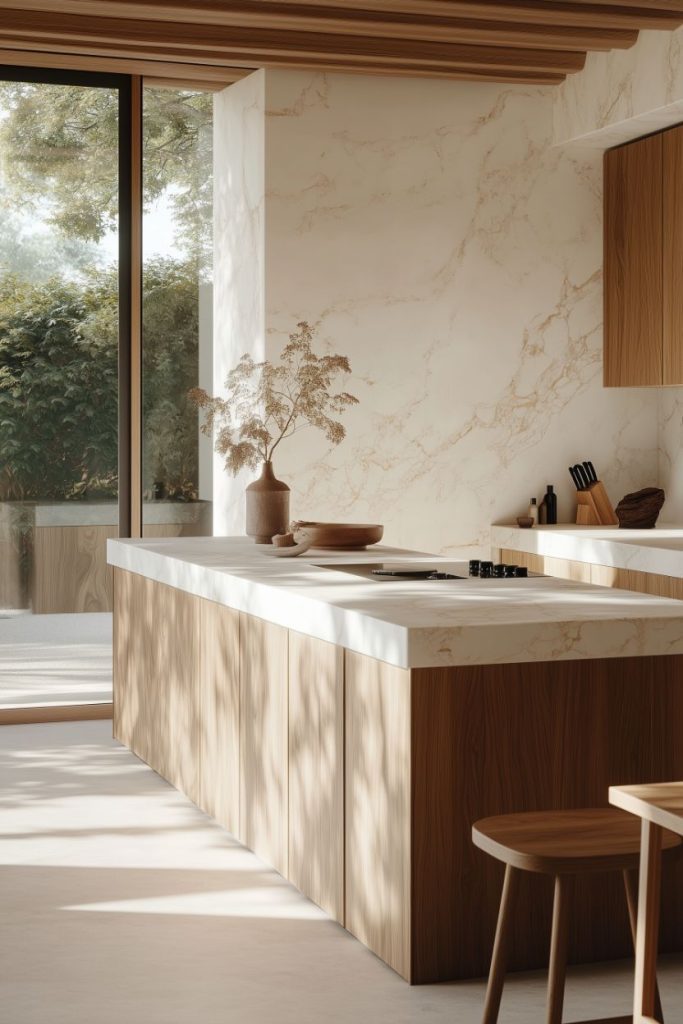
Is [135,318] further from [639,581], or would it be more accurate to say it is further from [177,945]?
[177,945]

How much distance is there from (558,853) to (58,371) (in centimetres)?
436

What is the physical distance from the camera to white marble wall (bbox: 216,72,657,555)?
243 inches

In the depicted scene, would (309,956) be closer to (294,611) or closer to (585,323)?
(294,611)

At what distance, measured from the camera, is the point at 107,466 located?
643 centimetres

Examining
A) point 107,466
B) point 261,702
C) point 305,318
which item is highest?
point 305,318

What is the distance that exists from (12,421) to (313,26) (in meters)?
2.21

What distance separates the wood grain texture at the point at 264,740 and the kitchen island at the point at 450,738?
20 millimetres

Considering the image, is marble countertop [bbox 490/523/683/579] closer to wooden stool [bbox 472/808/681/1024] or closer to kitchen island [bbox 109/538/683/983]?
kitchen island [bbox 109/538/683/983]

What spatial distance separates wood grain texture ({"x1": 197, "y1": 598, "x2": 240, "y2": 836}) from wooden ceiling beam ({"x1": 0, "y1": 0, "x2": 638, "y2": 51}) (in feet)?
7.24

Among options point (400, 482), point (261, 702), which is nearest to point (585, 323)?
point (400, 482)

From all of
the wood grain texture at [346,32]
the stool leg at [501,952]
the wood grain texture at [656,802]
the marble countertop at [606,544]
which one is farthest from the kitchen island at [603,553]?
the wood grain texture at [656,802]

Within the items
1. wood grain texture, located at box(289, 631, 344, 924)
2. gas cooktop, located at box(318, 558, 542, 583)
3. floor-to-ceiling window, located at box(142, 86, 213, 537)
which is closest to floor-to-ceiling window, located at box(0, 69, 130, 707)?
floor-to-ceiling window, located at box(142, 86, 213, 537)

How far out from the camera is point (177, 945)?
348 cm

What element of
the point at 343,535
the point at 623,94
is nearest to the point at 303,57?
the point at 623,94
